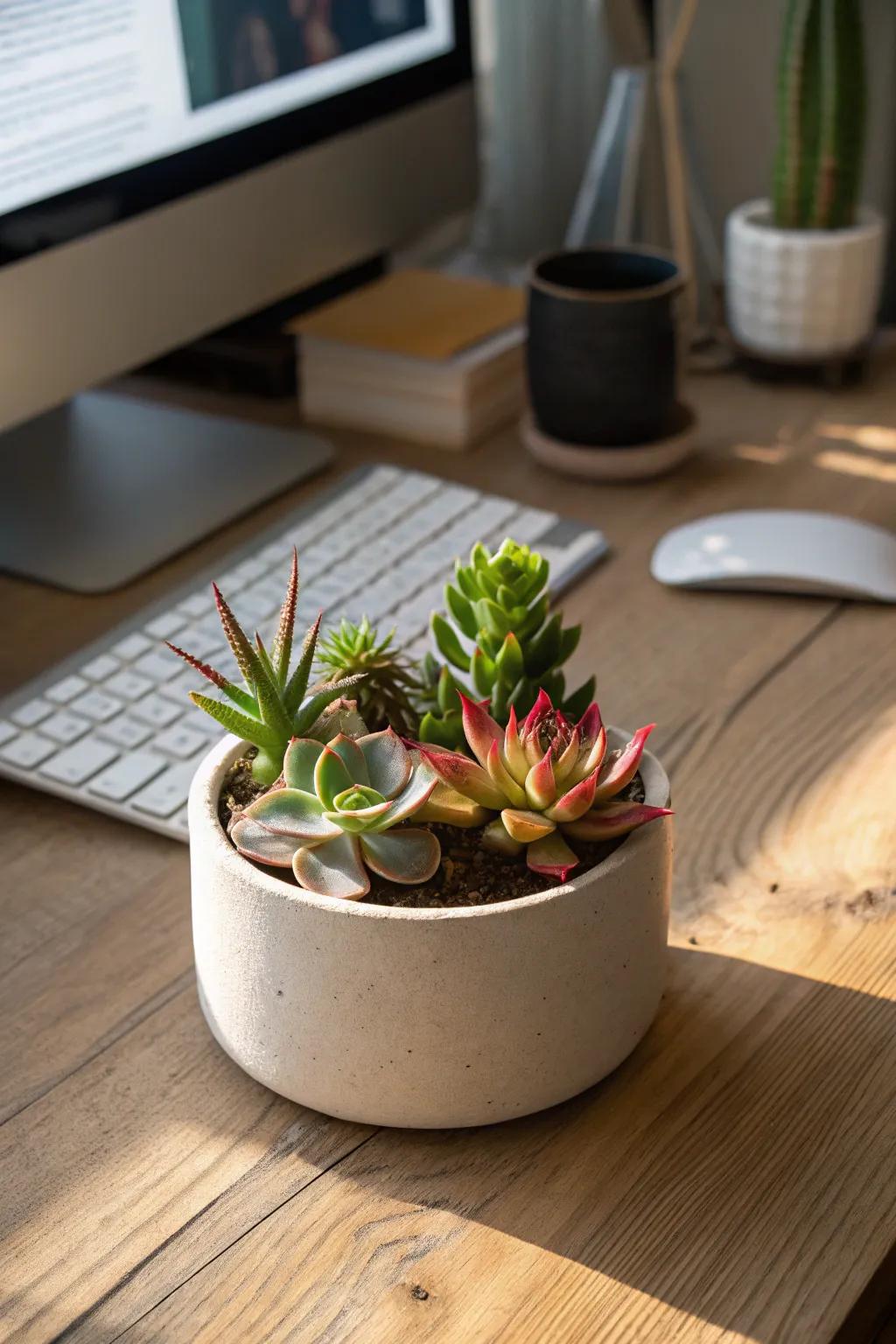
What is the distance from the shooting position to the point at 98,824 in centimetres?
67

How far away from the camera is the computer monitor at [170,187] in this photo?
0.78 metres

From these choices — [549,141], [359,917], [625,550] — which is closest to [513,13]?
[549,141]

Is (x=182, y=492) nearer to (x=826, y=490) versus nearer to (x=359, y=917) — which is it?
(x=826, y=490)

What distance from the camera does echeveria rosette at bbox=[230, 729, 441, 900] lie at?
0.47 metres

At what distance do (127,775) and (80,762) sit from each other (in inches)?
1.0

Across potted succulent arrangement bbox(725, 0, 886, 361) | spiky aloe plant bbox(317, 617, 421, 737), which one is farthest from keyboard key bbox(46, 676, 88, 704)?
potted succulent arrangement bbox(725, 0, 886, 361)

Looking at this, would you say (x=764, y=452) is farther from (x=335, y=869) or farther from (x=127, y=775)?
(x=335, y=869)

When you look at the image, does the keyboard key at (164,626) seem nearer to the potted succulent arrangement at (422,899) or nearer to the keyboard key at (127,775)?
the keyboard key at (127,775)

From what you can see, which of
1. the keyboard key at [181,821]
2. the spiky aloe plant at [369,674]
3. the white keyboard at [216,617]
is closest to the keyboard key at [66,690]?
the white keyboard at [216,617]

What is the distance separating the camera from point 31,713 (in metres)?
0.71

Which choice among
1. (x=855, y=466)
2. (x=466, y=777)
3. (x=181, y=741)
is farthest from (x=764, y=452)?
(x=466, y=777)

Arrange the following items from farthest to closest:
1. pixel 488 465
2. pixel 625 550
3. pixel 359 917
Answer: pixel 488 465 < pixel 625 550 < pixel 359 917

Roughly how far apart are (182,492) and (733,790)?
0.43 meters

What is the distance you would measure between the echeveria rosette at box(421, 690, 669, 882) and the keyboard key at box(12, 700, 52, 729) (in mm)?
296
